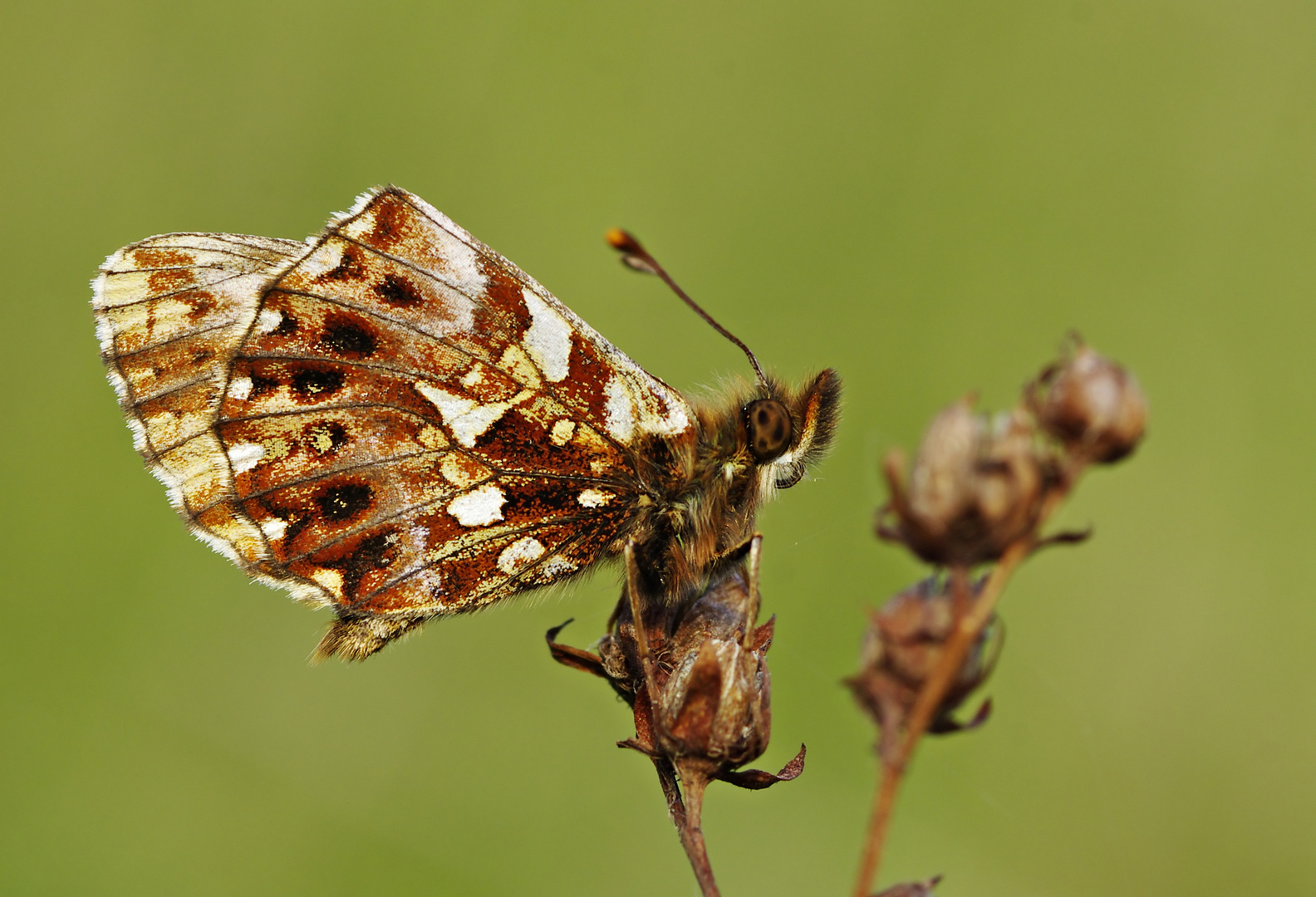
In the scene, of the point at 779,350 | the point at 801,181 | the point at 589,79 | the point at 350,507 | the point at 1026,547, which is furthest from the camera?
the point at 589,79

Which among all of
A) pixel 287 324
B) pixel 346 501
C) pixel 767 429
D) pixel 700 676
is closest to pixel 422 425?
pixel 346 501

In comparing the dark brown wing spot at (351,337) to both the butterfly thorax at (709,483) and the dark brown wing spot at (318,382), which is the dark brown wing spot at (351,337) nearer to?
the dark brown wing spot at (318,382)

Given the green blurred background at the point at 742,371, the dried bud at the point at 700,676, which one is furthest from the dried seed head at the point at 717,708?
the green blurred background at the point at 742,371

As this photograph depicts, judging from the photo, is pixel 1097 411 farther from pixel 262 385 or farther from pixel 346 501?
pixel 262 385

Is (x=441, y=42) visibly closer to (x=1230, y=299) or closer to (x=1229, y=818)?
(x=1230, y=299)

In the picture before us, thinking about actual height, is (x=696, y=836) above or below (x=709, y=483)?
below

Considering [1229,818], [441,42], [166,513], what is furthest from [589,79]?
[1229,818]
